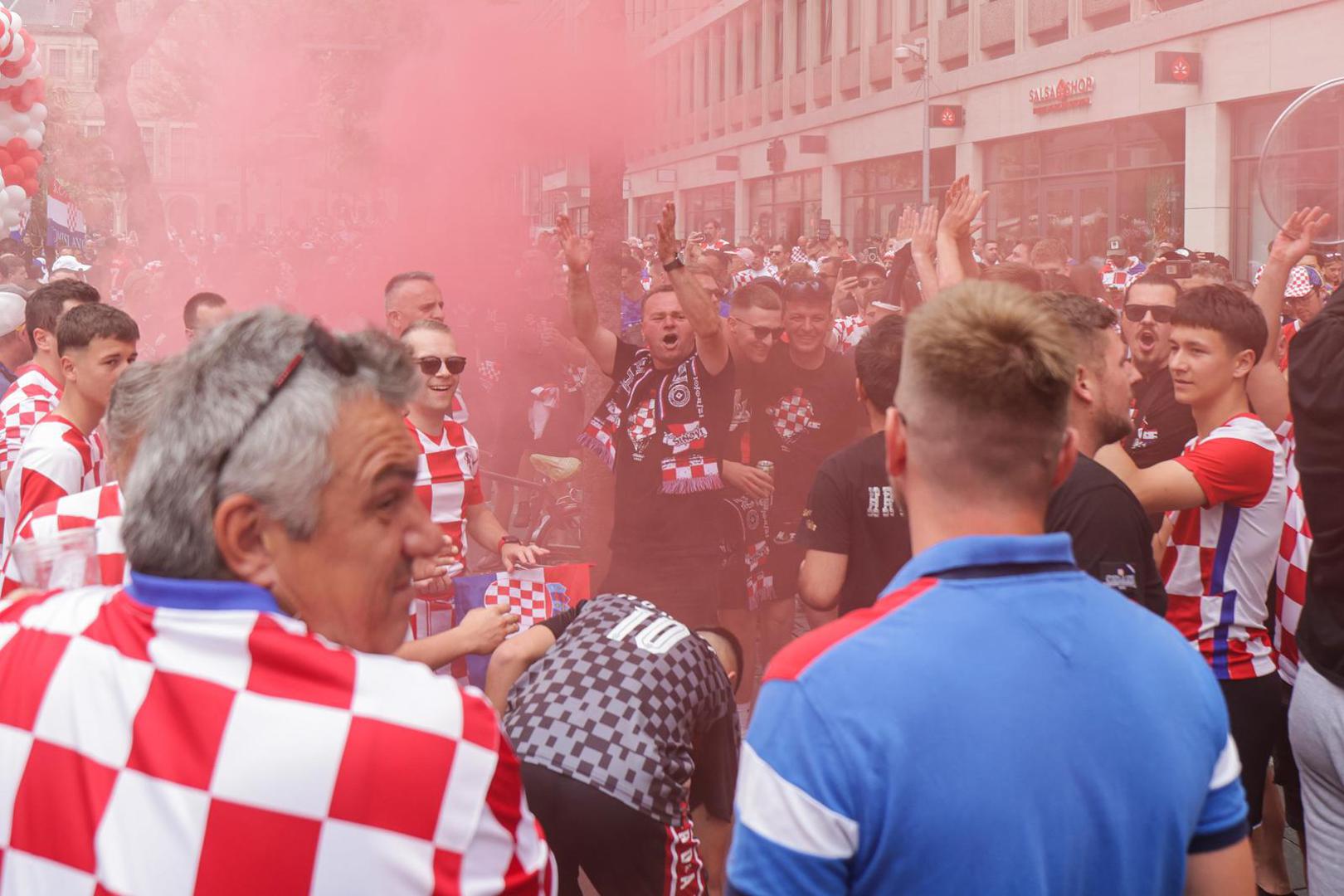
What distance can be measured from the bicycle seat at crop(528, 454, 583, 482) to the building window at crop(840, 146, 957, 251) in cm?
1720

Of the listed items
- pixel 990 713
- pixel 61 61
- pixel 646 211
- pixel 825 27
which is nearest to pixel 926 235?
pixel 990 713

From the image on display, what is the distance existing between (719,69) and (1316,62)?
19.9 meters

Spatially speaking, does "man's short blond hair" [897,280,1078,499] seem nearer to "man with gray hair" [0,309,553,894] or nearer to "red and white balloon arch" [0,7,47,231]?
"man with gray hair" [0,309,553,894]

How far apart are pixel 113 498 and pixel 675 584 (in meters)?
2.67

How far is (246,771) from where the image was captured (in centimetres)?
123

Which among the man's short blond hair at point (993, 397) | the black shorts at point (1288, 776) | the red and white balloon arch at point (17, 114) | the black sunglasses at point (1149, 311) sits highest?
the red and white balloon arch at point (17, 114)

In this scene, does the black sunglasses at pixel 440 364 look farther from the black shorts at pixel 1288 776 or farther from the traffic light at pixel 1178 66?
the traffic light at pixel 1178 66

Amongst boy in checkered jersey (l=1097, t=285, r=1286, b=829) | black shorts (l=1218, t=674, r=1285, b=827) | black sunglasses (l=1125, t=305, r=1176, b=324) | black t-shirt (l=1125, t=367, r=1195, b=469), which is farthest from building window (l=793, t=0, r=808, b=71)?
black shorts (l=1218, t=674, r=1285, b=827)

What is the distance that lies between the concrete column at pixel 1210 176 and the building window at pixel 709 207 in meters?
17.0

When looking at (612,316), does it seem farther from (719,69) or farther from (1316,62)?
(719,69)

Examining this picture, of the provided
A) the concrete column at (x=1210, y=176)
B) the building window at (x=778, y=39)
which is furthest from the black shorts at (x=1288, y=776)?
the building window at (x=778, y=39)

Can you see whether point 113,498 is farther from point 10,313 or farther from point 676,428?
point 10,313

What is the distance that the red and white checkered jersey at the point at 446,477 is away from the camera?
4031 millimetres

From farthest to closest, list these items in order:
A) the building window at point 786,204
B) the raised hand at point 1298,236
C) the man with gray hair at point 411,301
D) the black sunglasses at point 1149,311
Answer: the building window at point 786,204, the man with gray hair at point 411,301, the black sunglasses at point 1149,311, the raised hand at point 1298,236
